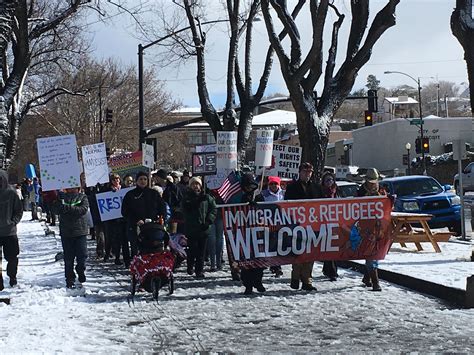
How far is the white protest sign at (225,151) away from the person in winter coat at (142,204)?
5.27 m

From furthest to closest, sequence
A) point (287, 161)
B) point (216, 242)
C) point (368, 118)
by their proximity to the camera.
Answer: point (368, 118) → point (287, 161) → point (216, 242)

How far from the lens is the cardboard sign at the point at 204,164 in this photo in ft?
61.8

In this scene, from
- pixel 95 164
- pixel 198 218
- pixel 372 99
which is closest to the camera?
pixel 198 218

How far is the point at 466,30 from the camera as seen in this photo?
13.1m

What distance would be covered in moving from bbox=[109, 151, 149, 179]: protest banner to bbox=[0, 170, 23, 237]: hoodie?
895 cm

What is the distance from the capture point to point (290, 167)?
54.7 ft

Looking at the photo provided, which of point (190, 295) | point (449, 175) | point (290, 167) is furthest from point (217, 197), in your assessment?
point (449, 175)

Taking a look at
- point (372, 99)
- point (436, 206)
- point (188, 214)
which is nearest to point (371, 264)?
point (188, 214)

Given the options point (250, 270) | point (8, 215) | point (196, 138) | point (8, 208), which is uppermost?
point (196, 138)

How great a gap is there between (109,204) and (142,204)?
380 centimetres

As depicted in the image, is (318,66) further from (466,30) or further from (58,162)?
(58,162)

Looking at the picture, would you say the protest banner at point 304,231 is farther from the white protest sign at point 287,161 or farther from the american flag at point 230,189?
the white protest sign at point 287,161

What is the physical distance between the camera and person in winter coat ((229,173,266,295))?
37.8 ft

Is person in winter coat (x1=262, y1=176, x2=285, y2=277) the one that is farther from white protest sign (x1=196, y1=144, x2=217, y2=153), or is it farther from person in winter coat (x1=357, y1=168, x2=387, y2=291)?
white protest sign (x1=196, y1=144, x2=217, y2=153)
